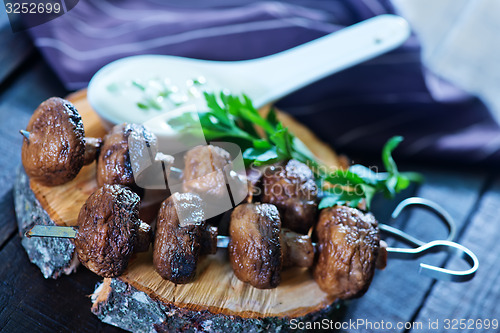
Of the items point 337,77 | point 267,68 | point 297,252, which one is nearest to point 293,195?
point 297,252

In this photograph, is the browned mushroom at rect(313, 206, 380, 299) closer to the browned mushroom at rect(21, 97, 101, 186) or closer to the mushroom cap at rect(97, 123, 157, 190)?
the mushroom cap at rect(97, 123, 157, 190)

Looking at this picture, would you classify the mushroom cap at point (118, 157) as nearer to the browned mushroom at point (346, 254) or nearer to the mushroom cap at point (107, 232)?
the mushroom cap at point (107, 232)

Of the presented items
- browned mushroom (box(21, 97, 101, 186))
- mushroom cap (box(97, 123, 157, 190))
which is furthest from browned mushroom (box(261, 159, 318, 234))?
browned mushroom (box(21, 97, 101, 186))

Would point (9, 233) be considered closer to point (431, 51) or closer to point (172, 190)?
point (172, 190)

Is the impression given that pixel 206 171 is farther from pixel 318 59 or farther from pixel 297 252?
pixel 318 59

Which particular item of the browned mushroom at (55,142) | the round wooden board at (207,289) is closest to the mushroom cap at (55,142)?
the browned mushroom at (55,142)
